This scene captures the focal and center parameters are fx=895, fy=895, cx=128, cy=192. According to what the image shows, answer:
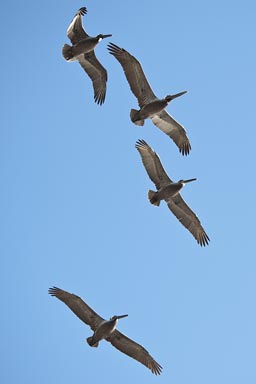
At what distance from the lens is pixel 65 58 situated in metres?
25.5

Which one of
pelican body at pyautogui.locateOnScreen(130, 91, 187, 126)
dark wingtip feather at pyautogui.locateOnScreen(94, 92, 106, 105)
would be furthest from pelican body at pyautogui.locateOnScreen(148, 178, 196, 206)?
dark wingtip feather at pyautogui.locateOnScreen(94, 92, 106, 105)

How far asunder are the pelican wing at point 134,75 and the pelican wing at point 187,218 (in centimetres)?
305

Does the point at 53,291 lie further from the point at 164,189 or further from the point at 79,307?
the point at 164,189

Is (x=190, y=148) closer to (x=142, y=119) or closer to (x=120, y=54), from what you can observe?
(x=142, y=119)

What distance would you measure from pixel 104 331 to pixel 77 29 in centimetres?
852

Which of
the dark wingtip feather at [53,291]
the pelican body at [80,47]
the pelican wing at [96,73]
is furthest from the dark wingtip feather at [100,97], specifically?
the dark wingtip feather at [53,291]

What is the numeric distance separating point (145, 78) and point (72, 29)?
2.60 metres

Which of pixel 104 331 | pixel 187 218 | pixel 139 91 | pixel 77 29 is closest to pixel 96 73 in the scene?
pixel 77 29

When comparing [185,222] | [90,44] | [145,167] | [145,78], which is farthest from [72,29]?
[185,222]

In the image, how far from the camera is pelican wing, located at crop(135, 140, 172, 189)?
25.3 metres

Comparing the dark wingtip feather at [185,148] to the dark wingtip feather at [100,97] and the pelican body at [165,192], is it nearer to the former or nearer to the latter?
the pelican body at [165,192]

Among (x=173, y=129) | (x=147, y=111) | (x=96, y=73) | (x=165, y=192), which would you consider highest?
(x=96, y=73)

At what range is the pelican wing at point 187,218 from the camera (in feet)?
85.2

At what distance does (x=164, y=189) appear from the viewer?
25.2 m
